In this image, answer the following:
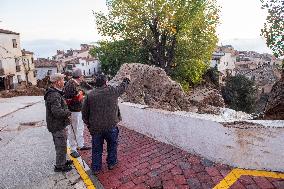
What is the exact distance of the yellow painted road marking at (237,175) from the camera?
179 inches

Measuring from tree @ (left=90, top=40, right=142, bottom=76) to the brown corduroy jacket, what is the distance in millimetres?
21255

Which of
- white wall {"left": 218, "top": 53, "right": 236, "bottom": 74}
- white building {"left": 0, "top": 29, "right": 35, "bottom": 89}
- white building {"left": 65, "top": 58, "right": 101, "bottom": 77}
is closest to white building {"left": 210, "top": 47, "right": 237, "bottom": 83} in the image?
white wall {"left": 218, "top": 53, "right": 236, "bottom": 74}

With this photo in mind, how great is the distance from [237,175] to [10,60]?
46721 mm

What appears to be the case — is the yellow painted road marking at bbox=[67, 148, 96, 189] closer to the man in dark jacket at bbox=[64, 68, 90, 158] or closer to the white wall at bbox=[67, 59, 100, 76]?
the man in dark jacket at bbox=[64, 68, 90, 158]

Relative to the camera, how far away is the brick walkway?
4627 millimetres

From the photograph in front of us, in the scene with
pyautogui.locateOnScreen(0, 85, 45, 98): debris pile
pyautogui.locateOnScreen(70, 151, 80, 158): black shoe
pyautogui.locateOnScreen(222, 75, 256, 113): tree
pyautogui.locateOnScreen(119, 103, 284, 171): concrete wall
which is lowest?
pyautogui.locateOnScreen(222, 75, 256, 113): tree

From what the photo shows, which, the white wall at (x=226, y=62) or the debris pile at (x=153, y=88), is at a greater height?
the debris pile at (x=153, y=88)

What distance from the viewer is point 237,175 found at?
15.7 feet

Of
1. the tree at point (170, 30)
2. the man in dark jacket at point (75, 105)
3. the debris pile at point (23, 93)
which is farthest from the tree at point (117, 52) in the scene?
the man in dark jacket at point (75, 105)

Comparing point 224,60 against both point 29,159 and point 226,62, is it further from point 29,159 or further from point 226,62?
point 29,159

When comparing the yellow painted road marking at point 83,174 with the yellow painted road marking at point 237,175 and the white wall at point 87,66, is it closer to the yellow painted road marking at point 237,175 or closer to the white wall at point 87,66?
the yellow painted road marking at point 237,175

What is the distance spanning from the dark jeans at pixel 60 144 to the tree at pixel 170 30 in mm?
19743

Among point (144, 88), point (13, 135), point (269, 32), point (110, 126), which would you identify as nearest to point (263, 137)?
point (110, 126)

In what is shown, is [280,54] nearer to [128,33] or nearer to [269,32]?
[269,32]
